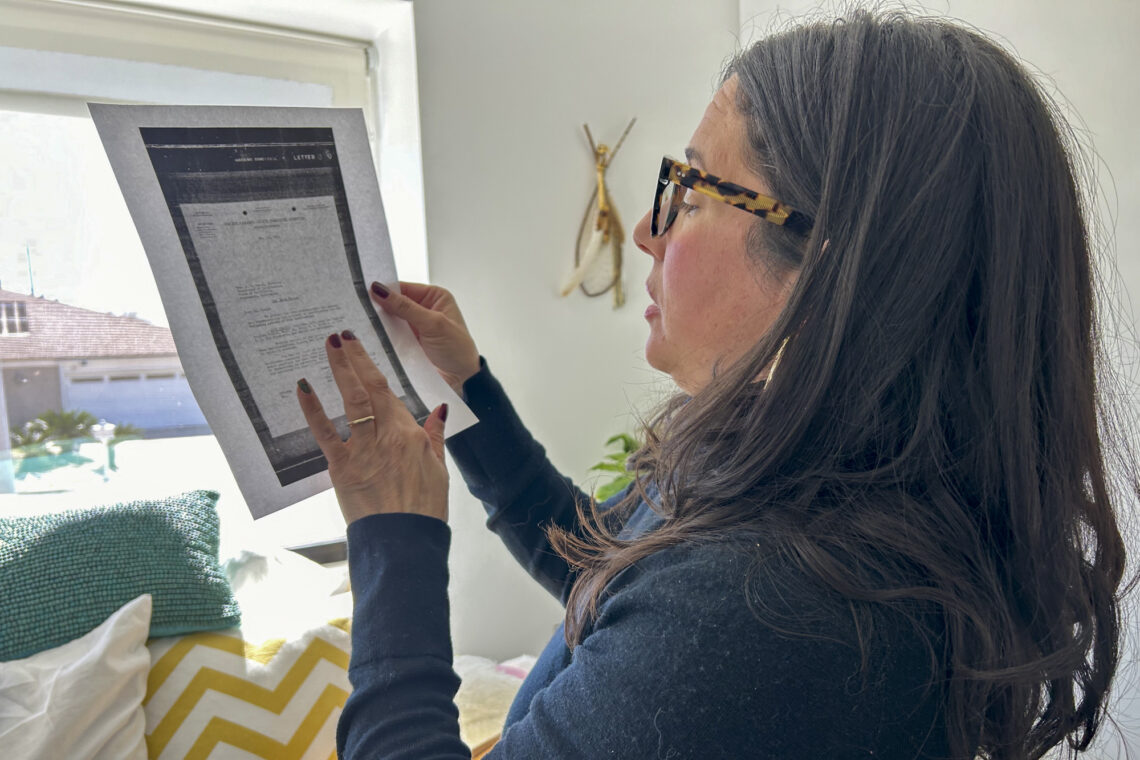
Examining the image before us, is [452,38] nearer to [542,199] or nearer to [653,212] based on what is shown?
[542,199]

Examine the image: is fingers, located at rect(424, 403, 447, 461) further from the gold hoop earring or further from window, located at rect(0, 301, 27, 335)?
window, located at rect(0, 301, 27, 335)

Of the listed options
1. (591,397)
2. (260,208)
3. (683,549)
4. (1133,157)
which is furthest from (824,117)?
(591,397)

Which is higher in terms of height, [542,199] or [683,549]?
[542,199]

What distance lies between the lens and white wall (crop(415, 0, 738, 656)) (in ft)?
5.81

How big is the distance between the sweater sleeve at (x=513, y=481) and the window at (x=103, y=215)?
0.89 metres

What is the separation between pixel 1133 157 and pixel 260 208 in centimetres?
148

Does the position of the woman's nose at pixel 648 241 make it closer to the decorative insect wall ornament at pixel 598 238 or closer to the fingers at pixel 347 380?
the fingers at pixel 347 380

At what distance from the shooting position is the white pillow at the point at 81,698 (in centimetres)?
103

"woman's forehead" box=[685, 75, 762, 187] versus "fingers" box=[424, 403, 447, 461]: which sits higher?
"woman's forehead" box=[685, 75, 762, 187]

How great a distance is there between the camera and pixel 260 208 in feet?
2.35

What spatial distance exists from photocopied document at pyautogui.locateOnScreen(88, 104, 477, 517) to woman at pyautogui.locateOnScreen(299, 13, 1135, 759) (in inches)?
6.6

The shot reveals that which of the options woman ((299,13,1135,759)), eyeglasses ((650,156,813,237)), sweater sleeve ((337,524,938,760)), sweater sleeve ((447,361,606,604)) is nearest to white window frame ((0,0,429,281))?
sweater sleeve ((447,361,606,604))

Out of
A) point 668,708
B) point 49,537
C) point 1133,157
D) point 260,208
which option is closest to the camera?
point 668,708

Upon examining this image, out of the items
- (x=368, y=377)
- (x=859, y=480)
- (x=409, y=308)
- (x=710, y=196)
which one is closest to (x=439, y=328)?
(x=409, y=308)
